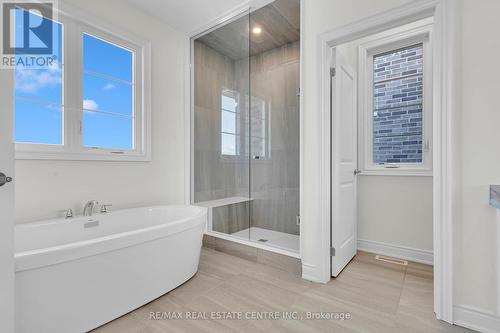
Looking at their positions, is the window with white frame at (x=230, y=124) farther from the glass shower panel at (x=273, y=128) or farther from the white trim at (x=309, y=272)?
the white trim at (x=309, y=272)

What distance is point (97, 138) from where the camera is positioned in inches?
96.3

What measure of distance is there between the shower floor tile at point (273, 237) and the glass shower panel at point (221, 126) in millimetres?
172

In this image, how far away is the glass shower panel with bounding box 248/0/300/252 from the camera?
113 inches

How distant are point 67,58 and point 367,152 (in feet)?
10.5

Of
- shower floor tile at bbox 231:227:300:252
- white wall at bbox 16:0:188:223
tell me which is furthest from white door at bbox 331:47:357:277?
white wall at bbox 16:0:188:223

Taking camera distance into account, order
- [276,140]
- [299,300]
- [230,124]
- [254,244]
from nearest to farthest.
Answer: [299,300], [254,244], [276,140], [230,124]

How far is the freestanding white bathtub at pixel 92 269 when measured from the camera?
1288 mm

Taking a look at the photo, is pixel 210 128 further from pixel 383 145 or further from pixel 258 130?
pixel 383 145

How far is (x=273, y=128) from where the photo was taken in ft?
10.2

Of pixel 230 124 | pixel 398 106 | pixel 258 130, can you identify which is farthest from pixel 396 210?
pixel 230 124

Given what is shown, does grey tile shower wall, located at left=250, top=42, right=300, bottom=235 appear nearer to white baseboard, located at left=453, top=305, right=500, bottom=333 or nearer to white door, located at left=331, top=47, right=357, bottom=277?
white door, located at left=331, top=47, right=357, bottom=277

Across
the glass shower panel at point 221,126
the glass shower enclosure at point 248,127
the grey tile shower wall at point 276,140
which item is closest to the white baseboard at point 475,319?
the glass shower enclosure at point 248,127

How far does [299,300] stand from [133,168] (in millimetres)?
2105

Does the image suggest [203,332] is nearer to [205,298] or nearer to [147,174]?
[205,298]
